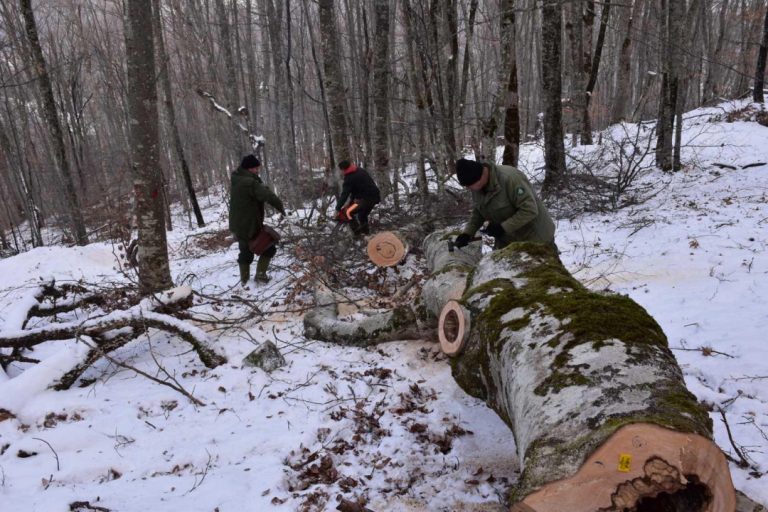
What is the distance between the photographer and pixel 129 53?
522cm

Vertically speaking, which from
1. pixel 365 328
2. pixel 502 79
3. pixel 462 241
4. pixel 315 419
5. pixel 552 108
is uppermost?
pixel 502 79

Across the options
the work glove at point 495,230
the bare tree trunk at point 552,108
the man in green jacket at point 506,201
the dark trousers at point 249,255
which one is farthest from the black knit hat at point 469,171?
the bare tree trunk at point 552,108

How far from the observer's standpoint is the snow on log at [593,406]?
1.42 metres

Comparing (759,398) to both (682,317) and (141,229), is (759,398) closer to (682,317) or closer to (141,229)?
(682,317)

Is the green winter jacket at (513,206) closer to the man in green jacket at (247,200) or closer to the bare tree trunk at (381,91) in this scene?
the man in green jacket at (247,200)

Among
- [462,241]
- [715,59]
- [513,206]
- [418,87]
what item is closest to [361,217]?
[462,241]

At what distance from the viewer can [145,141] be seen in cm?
536

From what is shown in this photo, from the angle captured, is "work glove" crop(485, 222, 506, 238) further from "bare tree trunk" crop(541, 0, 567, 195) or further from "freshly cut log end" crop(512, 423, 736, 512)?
"bare tree trunk" crop(541, 0, 567, 195)

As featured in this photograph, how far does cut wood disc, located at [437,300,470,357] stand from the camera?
3.00 m

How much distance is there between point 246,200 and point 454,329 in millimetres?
4369

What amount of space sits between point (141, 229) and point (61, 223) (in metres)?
16.3

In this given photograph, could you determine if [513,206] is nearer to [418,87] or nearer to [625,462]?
[625,462]

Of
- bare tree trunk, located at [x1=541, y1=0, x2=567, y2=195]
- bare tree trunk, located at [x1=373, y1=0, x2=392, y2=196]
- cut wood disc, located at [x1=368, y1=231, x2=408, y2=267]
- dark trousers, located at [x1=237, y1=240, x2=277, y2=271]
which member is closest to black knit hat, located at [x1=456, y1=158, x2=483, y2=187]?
cut wood disc, located at [x1=368, y1=231, x2=408, y2=267]

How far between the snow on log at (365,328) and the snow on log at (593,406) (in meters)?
1.63
